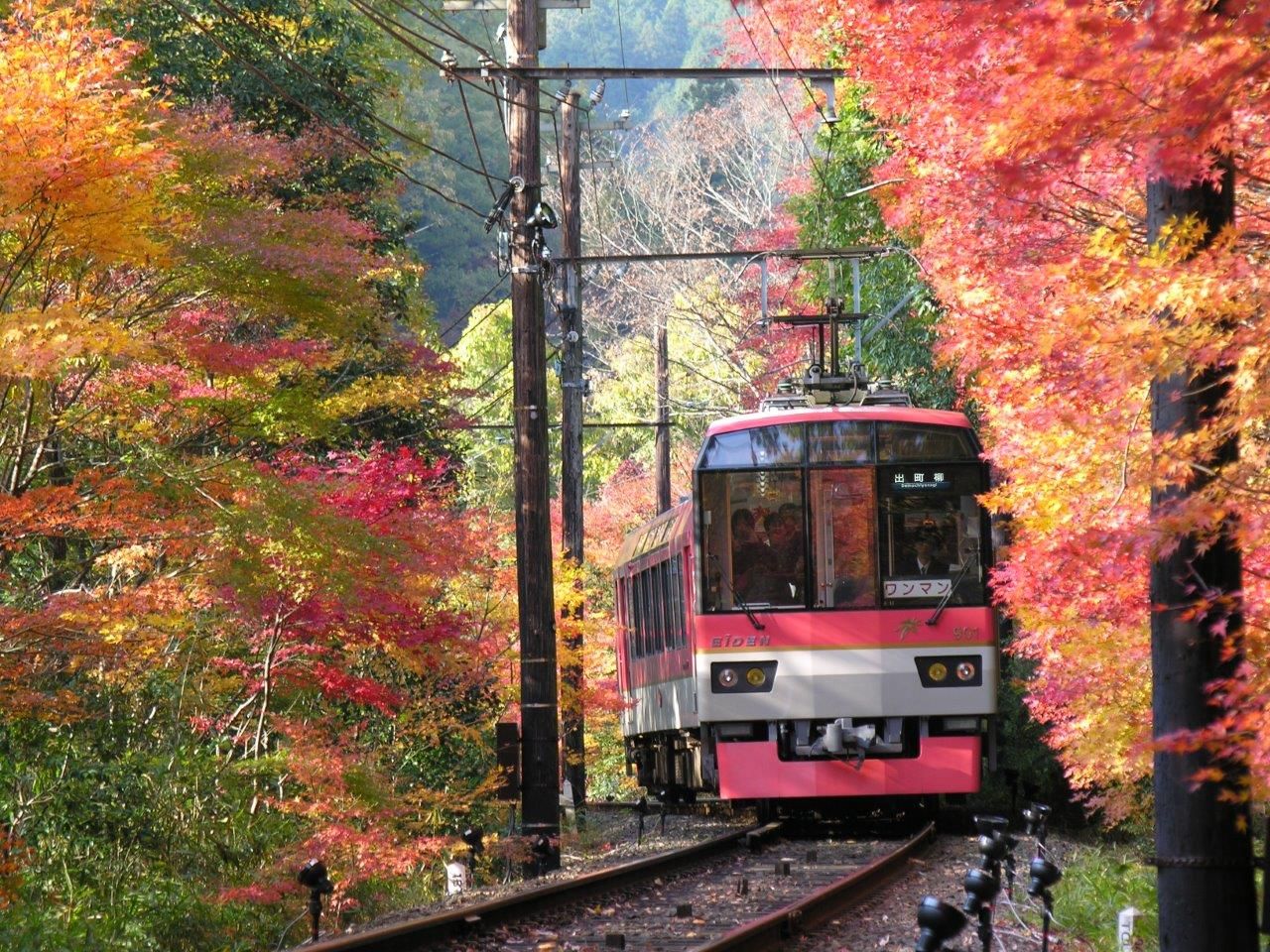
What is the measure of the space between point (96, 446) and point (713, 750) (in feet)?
21.7

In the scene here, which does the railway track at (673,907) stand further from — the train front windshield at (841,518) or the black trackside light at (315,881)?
the train front windshield at (841,518)

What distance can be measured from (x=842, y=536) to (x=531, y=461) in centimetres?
276

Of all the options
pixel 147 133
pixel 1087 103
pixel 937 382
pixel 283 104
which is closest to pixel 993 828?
pixel 1087 103

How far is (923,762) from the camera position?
1393 cm

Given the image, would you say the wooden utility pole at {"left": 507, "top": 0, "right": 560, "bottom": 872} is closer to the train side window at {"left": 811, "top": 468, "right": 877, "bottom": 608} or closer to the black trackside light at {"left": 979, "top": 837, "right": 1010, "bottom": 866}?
the train side window at {"left": 811, "top": 468, "right": 877, "bottom": 608}

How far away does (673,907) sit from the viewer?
33.0 ft

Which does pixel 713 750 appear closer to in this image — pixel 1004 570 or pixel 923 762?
pixel 923 762

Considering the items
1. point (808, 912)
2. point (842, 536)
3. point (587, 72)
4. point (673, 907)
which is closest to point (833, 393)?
point (842, 536)

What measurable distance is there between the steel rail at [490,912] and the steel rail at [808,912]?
1.36 metres

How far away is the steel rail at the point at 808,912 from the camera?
7824 millimetres

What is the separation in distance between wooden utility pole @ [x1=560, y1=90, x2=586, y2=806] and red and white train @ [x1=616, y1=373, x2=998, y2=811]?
25.8ft

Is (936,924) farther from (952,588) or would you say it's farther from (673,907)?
(952,588)

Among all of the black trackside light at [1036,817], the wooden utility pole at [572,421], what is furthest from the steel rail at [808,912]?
the wooden utility pole at [572,421]

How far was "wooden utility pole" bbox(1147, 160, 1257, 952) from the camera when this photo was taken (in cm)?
666
